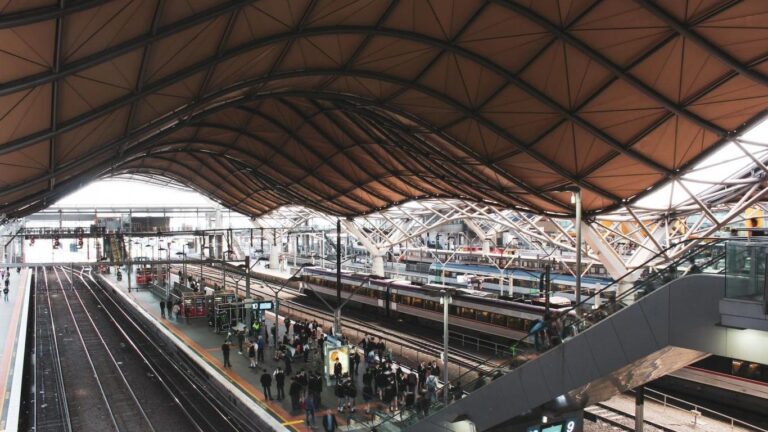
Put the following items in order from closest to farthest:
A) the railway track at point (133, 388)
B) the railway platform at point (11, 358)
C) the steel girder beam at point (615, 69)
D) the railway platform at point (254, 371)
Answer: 1. the railway platform at point (11, 358)
2. the steel girder beam at point (615, 69)
3. the railway platform at point (254, 371)
4. the railway track at point (133, 388)

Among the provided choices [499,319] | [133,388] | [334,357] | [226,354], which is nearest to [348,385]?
[334,357]

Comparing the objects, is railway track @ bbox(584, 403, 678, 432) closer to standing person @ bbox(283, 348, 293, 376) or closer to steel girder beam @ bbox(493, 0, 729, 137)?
steel girder beam @ bbox(493, 0, 729, 137)

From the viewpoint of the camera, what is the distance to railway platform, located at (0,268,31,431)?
18.4 metres

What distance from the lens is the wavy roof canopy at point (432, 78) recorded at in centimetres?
1428

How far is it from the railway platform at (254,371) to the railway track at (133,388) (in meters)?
0.89

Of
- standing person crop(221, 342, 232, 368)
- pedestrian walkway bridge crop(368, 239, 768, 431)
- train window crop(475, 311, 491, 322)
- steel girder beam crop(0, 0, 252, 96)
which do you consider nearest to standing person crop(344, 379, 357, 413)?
pedestrian walkway bridge crop(368, 239, 768, 431)

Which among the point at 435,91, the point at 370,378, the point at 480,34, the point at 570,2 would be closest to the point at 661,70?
the point at 570,2

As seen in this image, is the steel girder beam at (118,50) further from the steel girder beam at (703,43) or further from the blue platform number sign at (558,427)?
the blue platform number sign at (558,427)

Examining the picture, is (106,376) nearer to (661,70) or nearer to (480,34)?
(480,34)

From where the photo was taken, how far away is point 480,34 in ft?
Result: 67.5

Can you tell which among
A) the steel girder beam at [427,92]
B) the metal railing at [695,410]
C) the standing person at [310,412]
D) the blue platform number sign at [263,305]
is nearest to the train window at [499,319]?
the metal railing at [695,410]

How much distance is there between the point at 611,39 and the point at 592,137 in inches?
251

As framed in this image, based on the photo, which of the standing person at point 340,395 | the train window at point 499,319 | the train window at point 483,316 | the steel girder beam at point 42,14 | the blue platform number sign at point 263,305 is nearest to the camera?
the steel girder beam at point 42,14

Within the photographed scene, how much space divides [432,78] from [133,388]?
19522 millimetres
